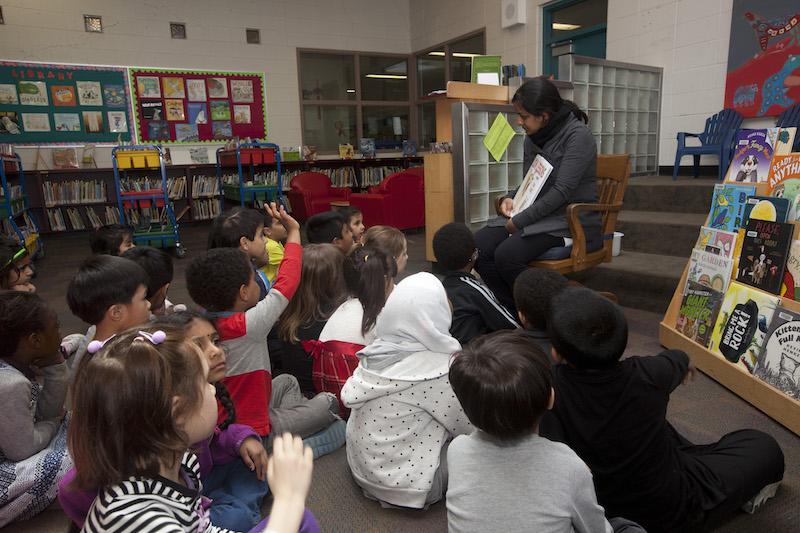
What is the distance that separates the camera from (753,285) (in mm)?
1972

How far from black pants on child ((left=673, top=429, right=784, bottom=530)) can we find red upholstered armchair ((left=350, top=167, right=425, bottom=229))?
492 centimetres

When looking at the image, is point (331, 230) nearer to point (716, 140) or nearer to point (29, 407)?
point (29, 407)

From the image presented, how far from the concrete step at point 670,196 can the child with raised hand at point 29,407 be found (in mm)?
3996

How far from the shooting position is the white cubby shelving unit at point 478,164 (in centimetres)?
370

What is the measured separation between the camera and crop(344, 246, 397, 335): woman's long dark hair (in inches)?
66.1

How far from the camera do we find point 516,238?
258 centimetres

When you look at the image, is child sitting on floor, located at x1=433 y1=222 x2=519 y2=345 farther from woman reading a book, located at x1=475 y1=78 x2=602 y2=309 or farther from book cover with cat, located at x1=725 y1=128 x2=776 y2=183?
book cover with cat, located at x1=725 y1=128 x2=776 y2=183

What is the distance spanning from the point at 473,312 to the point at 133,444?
1381 millimetres

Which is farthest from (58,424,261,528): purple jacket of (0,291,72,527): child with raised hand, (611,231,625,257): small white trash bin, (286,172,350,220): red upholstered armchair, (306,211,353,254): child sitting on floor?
(286,172,350,220): red upholstered armchair

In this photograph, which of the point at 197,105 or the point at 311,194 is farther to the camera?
the point at 197,105

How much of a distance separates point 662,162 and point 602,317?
15.7 feet

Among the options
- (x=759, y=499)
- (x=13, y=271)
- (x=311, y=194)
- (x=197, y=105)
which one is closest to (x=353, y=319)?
(x=759, y=499)

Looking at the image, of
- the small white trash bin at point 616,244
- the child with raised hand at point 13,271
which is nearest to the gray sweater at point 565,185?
the small white trash bin at point 616,244

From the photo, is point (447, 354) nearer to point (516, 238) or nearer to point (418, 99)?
point (516, 238)
